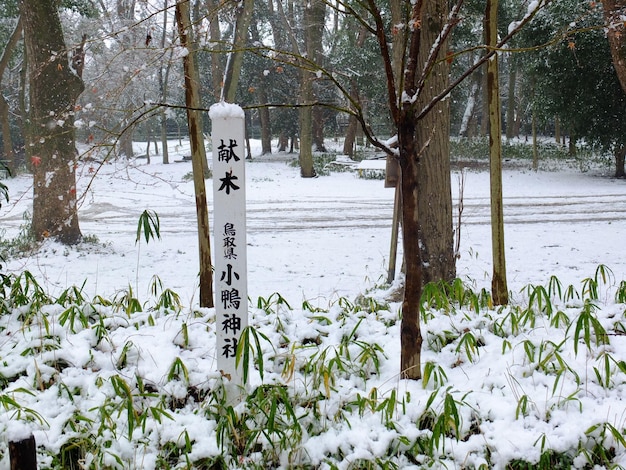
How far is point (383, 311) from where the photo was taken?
4.39 m

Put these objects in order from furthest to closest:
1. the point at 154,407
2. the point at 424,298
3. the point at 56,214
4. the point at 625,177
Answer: the point at 625,177
the point at 56,214
the point at 424,298
the point at 154,407

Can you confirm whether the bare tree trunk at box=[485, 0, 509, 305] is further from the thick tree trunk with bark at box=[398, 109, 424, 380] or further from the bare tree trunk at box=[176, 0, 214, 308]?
the bare tree trunk at box=[176, 0, 214, 308]

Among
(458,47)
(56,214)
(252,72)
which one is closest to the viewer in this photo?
(56,214)

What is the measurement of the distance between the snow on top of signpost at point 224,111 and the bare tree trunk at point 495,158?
242 cm

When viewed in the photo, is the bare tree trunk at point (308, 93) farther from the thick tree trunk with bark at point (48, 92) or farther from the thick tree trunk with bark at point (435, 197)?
the thick tree trunk with bark at point (435, 197)

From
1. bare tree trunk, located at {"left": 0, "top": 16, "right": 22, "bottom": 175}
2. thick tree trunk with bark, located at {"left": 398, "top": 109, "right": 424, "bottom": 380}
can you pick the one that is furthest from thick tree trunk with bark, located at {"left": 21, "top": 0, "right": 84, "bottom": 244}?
bare tree trunk, located at {"left": 0, "top": 16, "right": 22, "bottom": 175}

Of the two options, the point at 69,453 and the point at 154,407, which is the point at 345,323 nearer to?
the point at 154,407

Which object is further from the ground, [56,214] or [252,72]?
[252,72]

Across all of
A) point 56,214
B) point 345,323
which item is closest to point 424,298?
point 345,323

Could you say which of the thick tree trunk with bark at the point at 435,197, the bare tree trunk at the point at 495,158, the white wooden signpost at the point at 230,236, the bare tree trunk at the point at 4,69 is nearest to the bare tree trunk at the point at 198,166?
the white wooden signpost at the point at 230,236

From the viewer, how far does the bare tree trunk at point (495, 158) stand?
448cm

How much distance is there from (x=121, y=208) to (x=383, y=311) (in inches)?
489

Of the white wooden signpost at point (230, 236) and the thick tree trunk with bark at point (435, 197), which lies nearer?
the white wooden signpost at point (230, 236)

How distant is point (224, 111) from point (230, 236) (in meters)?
0.64
